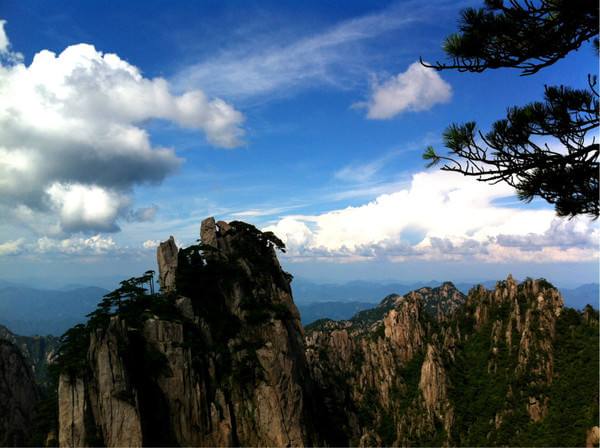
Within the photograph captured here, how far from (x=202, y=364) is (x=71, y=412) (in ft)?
41.3

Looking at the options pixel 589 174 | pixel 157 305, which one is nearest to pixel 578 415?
pixel 157 305

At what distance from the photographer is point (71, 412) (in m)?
35.0

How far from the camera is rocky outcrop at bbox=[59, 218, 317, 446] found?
36.0m

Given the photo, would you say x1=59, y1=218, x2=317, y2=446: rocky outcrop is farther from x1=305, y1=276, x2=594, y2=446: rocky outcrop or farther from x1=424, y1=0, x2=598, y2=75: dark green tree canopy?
x1=424, y1=0, x2=598, y2=75: dark green tree canopy

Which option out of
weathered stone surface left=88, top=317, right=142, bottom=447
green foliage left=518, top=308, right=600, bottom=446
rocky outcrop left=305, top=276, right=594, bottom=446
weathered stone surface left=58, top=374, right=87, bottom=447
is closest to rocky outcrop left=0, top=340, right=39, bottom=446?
weathered stone surface left=58, top=374, right=87, bottom=447

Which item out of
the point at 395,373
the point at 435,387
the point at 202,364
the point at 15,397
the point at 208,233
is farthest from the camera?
the point at 395,373

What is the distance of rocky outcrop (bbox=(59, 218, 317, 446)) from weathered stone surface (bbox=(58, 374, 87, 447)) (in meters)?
0.09

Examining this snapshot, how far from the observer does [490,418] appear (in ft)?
324

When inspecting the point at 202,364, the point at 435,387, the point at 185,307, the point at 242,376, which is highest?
the point at 185,307

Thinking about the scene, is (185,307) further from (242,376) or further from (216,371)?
(242,376)

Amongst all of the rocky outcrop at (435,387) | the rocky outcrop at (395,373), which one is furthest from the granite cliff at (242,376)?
the rocky outcrop at (395,373)

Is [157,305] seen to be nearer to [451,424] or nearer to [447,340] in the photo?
[451,424]

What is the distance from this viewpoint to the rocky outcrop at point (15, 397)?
53125 mm

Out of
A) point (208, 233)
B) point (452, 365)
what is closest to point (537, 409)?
point (452, 365)
